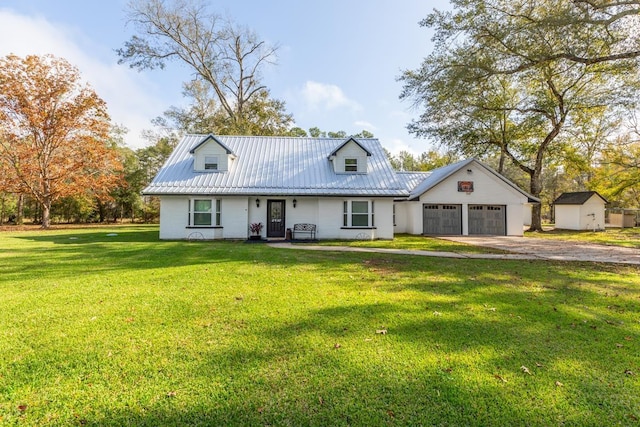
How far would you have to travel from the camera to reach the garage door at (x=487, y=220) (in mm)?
19828

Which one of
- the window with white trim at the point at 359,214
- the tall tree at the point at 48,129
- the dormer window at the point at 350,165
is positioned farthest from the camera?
the tall tree at the point at 48,129

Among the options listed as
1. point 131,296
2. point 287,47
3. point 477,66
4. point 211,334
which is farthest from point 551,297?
point 287,47

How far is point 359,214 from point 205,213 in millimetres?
8277

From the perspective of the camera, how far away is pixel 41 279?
6.54 metres

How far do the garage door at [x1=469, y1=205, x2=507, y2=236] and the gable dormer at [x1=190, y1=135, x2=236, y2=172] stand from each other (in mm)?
16072

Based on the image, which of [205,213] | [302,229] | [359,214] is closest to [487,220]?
[359,214]

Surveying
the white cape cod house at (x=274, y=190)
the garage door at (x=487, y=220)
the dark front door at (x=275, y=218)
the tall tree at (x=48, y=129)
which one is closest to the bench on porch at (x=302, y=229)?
the white cape cod house at (x=274, y=190)

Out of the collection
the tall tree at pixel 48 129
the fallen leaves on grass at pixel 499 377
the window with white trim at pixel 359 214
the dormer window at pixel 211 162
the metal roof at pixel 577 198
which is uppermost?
the tall tree at pixel 48 129

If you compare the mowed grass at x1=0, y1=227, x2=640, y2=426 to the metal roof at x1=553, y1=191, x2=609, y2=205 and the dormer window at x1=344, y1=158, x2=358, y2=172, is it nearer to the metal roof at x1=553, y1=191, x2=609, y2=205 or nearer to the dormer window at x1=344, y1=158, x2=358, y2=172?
the dormer window at x1=344, y1=158, x2=358, y2=172

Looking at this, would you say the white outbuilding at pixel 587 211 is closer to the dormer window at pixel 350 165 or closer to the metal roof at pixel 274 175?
the metal roof at pixel 274 175

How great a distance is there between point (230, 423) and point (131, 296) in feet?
13.6

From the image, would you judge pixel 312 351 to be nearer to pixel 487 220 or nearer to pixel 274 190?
pixel 274 190

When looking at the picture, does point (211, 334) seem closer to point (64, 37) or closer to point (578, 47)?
point (64, 37)

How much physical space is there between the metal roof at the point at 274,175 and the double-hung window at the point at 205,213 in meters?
0.77
